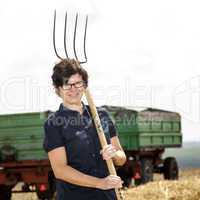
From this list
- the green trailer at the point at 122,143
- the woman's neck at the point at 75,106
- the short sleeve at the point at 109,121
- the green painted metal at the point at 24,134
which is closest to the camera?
the woman's neck at the point at 75,106

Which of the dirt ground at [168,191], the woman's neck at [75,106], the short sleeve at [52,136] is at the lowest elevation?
the dirt ground at [168,191]

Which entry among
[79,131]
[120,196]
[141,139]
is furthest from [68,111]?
[141,139]

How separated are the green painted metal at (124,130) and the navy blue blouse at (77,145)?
10833mm

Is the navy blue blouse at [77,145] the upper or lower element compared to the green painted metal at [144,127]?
upper

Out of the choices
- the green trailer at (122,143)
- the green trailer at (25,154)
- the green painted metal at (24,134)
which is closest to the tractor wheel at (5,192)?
the green trailer at (122,143)

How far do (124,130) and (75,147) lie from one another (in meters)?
12.6

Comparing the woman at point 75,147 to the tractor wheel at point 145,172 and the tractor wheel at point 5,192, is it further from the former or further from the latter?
the tractor wheel at point 145,172

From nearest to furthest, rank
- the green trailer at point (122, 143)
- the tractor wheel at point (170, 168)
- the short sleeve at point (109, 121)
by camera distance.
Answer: the short sleeve at point (109, 121) < the green trailer at point (122, 143) < the tractor wheel at point (170, 168)

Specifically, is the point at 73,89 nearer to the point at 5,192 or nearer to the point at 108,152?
the point at 108,152

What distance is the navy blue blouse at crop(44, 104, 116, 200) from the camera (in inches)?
146

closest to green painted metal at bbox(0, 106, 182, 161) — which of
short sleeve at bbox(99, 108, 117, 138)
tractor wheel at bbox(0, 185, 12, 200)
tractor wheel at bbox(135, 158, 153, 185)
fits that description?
tractor wheel at bbox(135, 158, 153, 185)

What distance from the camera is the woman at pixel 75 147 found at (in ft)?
11.9

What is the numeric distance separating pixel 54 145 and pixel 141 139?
12.9m

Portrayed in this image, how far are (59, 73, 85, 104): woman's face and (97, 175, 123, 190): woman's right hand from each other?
1.61ft
